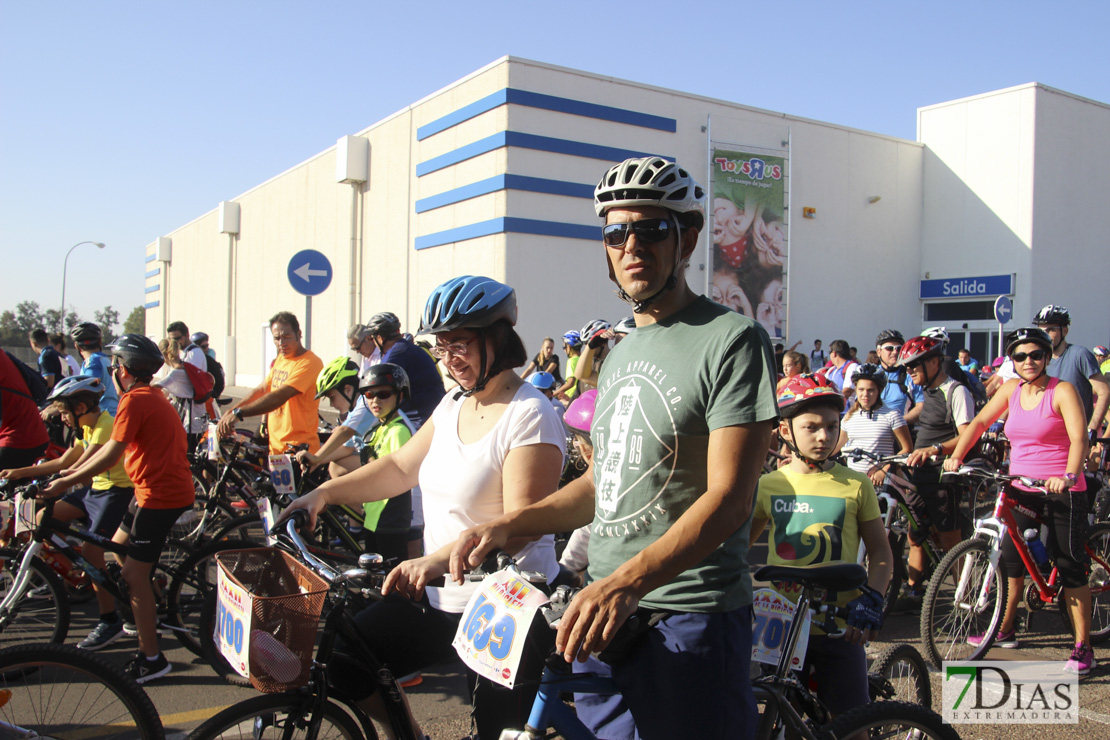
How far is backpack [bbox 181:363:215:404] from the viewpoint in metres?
8.87

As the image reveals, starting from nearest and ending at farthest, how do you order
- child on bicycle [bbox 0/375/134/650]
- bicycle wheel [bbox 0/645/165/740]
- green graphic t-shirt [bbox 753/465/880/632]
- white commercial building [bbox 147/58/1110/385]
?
bicycle wheel [bbox 0/645/165/740] < green graphic t-shirt [bbox 753/465/880/632] < child on bicycle [bbox 0/375/134/650] < white commercial building [bbox 147/58/1110/385]

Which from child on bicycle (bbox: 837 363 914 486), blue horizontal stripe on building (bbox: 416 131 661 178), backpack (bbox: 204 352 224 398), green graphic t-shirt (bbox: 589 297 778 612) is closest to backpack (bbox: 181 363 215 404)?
backpack (bbox: 204 352 224 398)

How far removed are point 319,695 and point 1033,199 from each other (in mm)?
27704

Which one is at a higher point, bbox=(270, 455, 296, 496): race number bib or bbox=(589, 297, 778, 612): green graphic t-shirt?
bbox=(589, 297, 778, 612): green graphic t-shirt

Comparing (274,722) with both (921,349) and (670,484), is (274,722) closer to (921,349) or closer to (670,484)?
(670,484)

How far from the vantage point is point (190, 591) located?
5055mm

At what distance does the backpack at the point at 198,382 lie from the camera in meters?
8.87

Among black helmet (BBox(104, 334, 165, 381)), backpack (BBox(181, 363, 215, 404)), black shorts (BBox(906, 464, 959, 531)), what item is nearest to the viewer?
black helmet (BBox(104, 334, 165, 381))

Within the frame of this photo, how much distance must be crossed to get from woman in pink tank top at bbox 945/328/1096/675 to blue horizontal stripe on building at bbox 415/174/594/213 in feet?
44.6

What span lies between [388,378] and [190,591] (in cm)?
183

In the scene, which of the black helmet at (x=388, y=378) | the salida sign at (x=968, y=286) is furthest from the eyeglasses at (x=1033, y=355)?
the salida sign at (x=968, y=286)

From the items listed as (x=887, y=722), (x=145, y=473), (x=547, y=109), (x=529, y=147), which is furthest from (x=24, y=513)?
(x=547, y=109)

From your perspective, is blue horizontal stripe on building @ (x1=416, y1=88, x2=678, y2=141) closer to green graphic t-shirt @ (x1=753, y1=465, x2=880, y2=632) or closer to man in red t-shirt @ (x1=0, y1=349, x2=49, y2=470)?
man in red t-shirt @ (x1=0, y1=349, x2=49, y2=470)

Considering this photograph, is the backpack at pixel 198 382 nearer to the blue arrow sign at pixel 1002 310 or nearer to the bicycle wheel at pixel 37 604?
the bicycle wheel at pixel 37 604
